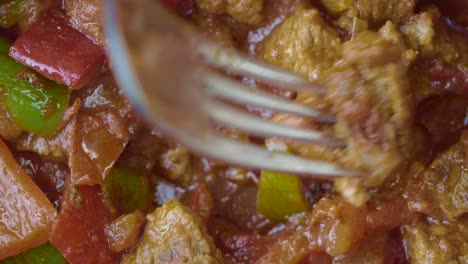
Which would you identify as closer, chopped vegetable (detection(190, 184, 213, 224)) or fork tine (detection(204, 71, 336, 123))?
fork tine (detection(204, 71, 336, 123))

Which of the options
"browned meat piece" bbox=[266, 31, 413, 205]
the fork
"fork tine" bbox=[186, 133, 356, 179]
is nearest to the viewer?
the fork

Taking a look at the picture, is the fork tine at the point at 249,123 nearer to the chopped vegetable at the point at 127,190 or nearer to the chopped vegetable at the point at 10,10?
the chopped vegetable at the point at 127,190

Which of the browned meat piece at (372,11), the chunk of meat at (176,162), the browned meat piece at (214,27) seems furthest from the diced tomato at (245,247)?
the browned meat piece at (372,11)

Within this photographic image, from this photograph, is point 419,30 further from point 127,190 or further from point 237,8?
point 127,190

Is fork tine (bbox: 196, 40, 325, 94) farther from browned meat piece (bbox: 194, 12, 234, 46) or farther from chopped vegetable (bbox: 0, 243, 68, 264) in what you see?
chopped vegetable (bbox: 0, 243, 68, 264)

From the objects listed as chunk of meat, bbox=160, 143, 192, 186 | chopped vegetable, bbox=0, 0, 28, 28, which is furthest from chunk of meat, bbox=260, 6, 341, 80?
chopped vegetable, bbox=0, 0, 28, 28

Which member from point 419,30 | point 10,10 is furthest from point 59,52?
point 419,30
